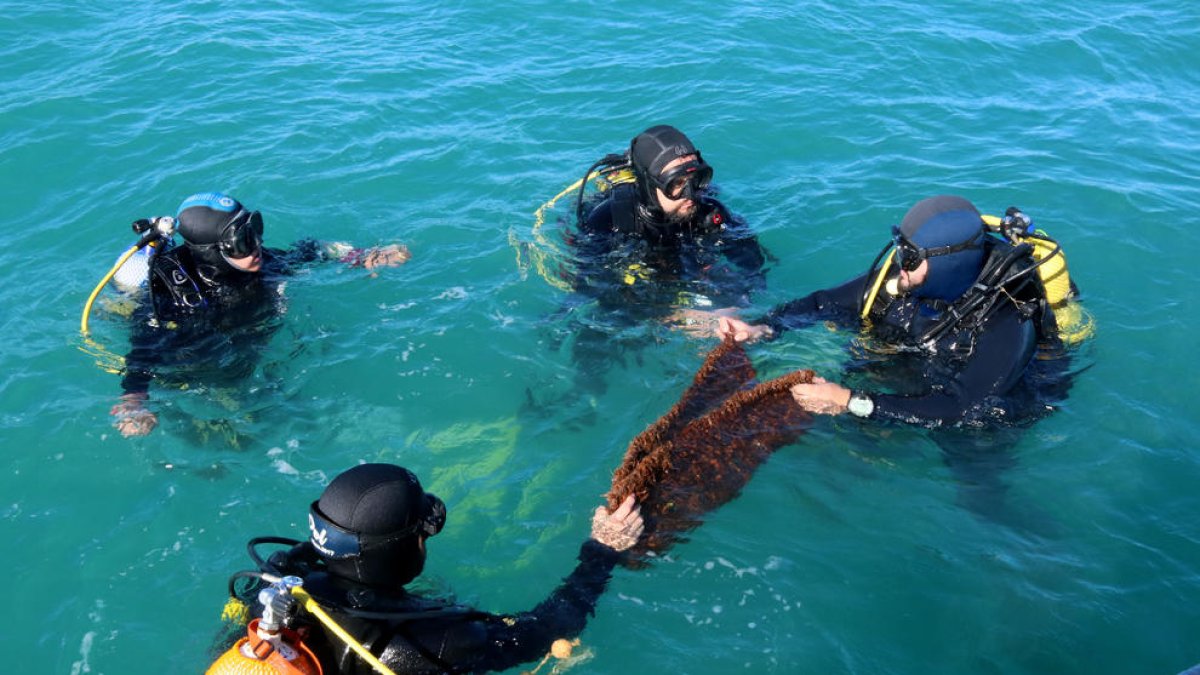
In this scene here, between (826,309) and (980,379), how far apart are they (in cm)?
128

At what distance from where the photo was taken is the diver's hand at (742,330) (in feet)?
20.4

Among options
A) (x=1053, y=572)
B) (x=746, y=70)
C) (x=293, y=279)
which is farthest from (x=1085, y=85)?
(x=293, y=279)

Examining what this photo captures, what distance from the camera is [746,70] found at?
11.2 m

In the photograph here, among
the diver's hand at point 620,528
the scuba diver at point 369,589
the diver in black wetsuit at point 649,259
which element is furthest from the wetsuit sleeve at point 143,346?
the diver's hand at point 620,528

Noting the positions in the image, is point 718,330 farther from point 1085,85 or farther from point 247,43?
point 247,43

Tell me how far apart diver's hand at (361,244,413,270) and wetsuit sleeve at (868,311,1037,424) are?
4068mm

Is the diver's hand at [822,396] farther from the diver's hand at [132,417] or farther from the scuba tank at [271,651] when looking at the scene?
the diver's hand at [132,417]

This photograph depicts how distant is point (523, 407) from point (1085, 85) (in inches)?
349

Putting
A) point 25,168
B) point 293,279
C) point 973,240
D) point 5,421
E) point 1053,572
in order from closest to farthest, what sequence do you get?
point 1053,572, point 973,240, point 5,421, point 293,279, point 25,168

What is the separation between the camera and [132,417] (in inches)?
226

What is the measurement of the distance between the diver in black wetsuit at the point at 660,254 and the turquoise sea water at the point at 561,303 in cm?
47

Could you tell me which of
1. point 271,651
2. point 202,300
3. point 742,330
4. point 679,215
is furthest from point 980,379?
point 202,300

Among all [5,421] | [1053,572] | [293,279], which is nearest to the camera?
[1053,572]

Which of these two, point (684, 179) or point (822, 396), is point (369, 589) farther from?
point (684, 179)
